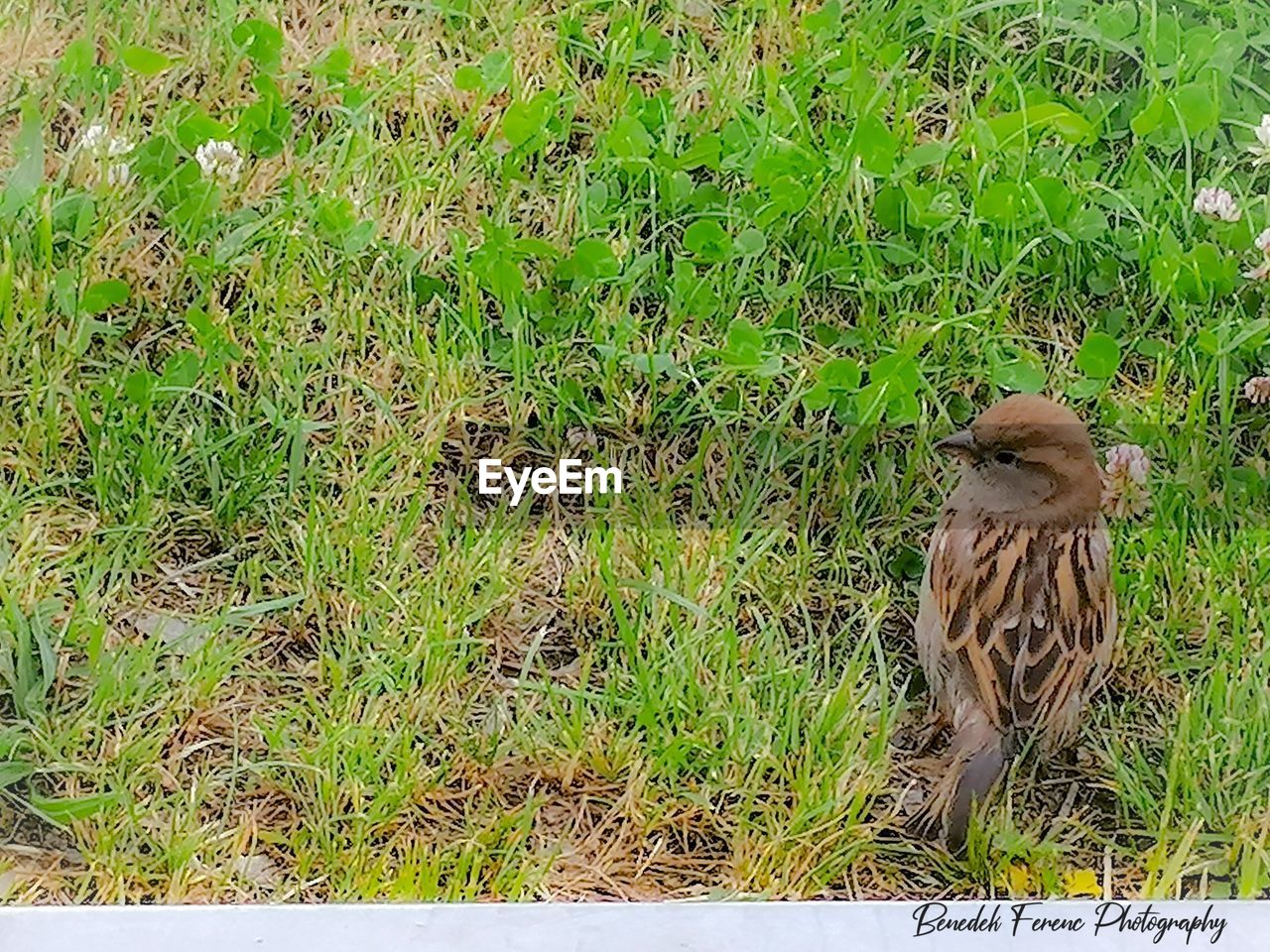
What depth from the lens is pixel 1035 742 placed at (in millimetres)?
941

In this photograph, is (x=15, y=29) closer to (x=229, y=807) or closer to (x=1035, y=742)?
(x=229, y=807)

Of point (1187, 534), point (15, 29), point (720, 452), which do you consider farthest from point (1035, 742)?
point (15, 29)

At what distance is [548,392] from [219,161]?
0.99 feet

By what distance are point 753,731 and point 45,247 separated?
0.65 m

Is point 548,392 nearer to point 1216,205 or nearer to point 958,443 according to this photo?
point 958,443

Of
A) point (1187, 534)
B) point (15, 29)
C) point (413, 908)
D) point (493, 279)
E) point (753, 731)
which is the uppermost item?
point (15, 29)

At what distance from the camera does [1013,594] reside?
938 millimetres

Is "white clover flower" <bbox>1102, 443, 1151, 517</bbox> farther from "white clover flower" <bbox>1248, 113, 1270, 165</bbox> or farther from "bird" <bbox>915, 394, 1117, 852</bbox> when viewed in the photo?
"white clover flower" <bbox>1248, 113, 1270, 165</bbox>

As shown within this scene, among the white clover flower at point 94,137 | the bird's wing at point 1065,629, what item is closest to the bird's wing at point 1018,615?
the bird's wing at point 1065,629

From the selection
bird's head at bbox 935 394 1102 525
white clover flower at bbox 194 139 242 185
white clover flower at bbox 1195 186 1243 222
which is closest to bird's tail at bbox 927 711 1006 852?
bird's head at bbox 935 394 1102 525

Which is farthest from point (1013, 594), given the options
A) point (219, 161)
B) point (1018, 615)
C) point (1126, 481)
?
point (219, 161)

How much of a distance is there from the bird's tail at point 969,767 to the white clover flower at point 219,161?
691 mm

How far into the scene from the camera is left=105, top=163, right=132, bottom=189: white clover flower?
925mm

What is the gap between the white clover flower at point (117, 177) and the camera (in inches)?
36.4
